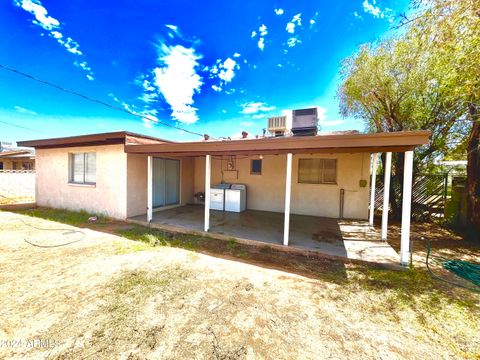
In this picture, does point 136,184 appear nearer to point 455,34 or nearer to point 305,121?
point 305,121

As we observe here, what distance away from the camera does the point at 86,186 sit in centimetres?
679

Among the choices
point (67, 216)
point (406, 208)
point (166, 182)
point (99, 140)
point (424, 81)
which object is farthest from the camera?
point (166, 182)

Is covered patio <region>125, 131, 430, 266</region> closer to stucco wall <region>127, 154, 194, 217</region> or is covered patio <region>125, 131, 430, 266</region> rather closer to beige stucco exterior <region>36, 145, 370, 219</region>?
beige stucco exterior <region>36, 145, 370, 219</region>

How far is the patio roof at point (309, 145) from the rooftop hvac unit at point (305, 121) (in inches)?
40.7

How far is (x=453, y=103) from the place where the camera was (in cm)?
565

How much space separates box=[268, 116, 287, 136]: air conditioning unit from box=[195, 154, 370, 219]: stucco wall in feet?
3.24

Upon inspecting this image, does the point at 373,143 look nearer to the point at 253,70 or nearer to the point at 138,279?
the point at 138,279

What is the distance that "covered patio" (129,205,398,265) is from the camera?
3.98m

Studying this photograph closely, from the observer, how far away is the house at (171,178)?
5.98 metres

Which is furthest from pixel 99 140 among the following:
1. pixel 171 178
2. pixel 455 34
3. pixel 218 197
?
pixel 455 34

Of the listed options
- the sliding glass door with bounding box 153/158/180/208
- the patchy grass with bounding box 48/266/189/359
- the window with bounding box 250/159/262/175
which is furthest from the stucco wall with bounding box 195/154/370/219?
the patchy grass with bounding box 48/266/189/359

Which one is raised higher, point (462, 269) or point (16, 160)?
point (16, 160)

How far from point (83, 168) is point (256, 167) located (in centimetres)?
631

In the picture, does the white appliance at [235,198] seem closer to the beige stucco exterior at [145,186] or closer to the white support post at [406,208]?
the beige stucco exterior at [145,186]
